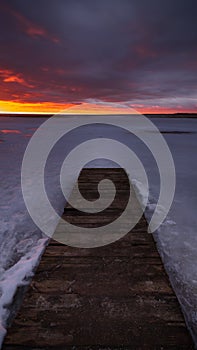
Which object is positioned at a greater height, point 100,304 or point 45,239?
point 100,304

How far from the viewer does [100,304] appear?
6.70 ft

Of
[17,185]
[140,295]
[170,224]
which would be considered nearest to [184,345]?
[140,295]

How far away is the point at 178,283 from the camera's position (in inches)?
115

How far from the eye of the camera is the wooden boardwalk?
172cm

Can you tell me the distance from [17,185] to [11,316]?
196 inches

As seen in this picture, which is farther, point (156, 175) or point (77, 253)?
point (156, 175)

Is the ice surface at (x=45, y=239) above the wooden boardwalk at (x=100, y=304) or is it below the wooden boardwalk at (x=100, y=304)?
below

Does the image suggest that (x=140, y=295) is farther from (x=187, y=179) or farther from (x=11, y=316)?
(x=187, y=179)

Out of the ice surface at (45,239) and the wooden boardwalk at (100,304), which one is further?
the ice surface at (45,239)

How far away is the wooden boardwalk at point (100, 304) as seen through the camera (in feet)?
5.63

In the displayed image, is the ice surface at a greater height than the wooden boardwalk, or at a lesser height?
lesser

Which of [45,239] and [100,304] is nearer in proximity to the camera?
[100,304]

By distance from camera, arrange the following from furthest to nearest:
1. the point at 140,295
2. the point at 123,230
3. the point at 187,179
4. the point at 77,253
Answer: the point at 187,179 < the point at 123,230 < the point at 77,253 < the point at 140,295

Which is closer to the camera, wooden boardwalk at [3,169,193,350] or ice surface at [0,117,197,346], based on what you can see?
wooden boardwalk at [3,169,193,350]
